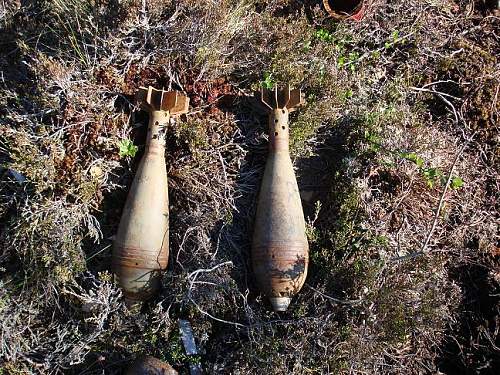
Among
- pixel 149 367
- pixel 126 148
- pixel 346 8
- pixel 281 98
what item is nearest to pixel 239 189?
pixel 281 98

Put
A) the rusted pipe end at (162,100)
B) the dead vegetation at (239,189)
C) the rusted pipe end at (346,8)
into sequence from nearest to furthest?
1. the dead vegetation at (239,189)
2. the rusted pipe end at (162,100)
3. the rusted pipe end at (346,8)

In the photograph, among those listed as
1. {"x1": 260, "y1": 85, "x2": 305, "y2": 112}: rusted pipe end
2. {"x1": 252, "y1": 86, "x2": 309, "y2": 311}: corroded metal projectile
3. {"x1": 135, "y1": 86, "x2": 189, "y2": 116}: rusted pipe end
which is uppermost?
{"x1": 135, "y1": 86, "x2": 189, "y2": 116}: rusted pipe end

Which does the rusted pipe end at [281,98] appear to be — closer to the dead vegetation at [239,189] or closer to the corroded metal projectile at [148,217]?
the dead vegetation at [239,189]

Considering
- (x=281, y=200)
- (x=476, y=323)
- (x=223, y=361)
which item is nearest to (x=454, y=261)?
(x=476, y=323)

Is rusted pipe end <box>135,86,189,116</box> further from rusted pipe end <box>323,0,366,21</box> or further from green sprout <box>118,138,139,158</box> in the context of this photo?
rusted pipe end <box>323,0,366,21</box>

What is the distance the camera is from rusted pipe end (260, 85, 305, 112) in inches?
148

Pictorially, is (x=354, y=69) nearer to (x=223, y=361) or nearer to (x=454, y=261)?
(x=454, y=261)

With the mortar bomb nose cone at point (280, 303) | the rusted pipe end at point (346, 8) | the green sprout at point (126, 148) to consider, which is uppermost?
the rusted pipe end at point (346, 8)

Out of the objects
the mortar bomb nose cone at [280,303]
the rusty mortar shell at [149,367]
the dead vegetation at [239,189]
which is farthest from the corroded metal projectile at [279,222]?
the rusty mortar shell at [149,367]

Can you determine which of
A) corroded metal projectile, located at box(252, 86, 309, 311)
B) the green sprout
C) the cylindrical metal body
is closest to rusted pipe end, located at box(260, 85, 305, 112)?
corroded metal projectile, located at box(252, 86, 309, 311)

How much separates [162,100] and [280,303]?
1.30 meters

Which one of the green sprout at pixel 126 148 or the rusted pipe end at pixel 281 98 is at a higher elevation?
the rusted pipe end at pixel 281 98

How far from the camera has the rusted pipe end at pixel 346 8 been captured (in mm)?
4191

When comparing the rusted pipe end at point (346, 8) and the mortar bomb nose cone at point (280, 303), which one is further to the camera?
the rusted pipe end at point (346, 8)
